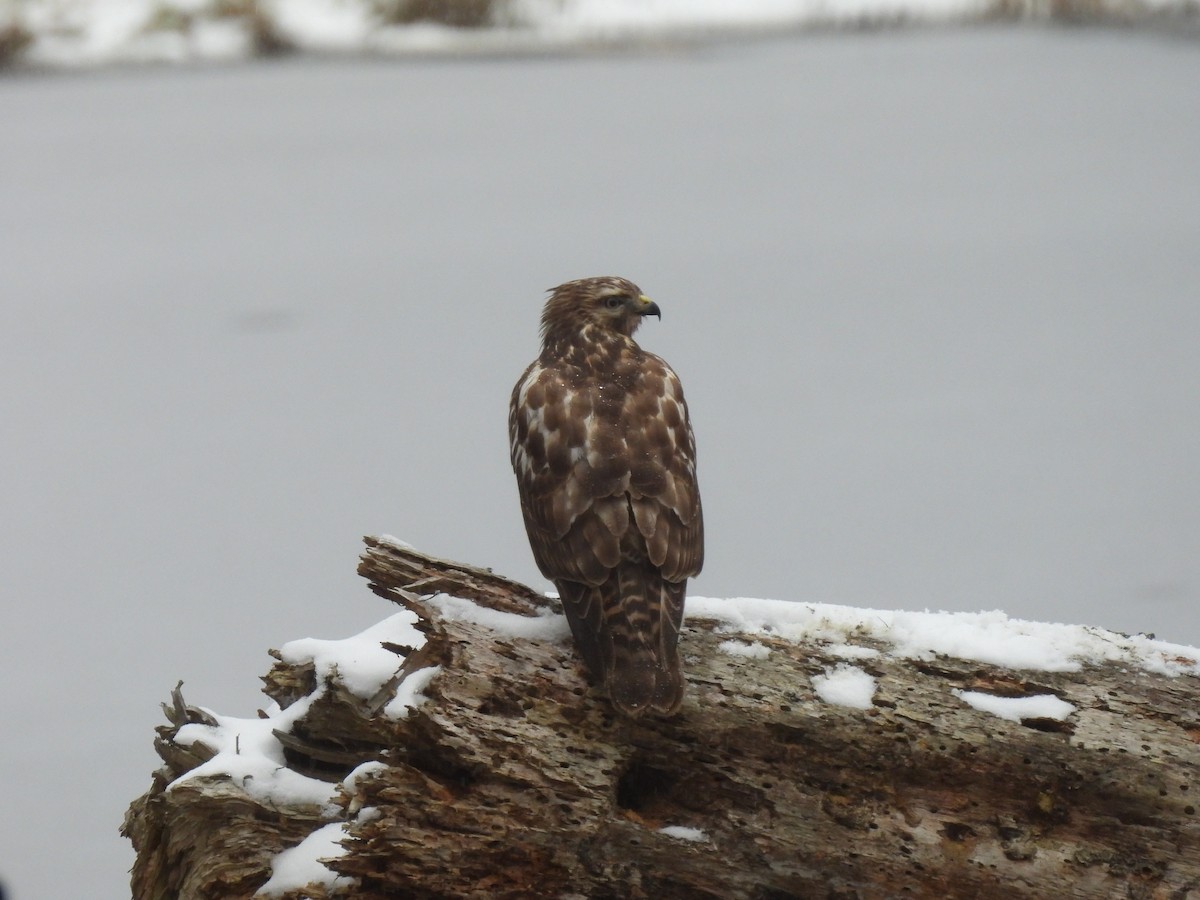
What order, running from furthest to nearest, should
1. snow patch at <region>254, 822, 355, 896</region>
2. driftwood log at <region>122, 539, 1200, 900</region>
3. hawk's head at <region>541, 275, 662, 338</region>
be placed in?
hawk's head at <region>541, 275, 662, 338</region> < snow patch at <region>254, 822, 355, 896</region> < driftwood log at <region>122, 539, 1200, 900</region>

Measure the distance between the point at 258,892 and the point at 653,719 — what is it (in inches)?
44.1

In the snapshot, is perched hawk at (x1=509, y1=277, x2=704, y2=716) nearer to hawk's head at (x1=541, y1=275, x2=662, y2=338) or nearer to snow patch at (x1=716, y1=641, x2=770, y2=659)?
hawk's head at (x1=541, y1=275, x2=662, y2=338)

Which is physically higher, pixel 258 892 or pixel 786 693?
pixel 786 693

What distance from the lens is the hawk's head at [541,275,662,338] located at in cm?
452

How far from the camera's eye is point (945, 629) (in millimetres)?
3801

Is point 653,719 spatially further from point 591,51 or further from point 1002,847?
point 591,51

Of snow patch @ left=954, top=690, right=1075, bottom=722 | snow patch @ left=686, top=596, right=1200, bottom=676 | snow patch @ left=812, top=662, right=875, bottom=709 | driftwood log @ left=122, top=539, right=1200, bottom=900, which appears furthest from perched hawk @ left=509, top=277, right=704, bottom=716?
snow patch @ left=954, top=690, right=1075, bottom=722

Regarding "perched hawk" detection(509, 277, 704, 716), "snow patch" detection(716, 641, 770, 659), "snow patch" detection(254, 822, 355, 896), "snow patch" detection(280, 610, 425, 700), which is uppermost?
"perched hawk" detection(509, 277, 704, 716)

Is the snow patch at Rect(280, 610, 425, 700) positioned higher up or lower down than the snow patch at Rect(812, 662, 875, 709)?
lower down

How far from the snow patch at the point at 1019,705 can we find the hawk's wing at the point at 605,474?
801mm

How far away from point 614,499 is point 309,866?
49.1 inches

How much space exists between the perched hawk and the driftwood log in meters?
0.15

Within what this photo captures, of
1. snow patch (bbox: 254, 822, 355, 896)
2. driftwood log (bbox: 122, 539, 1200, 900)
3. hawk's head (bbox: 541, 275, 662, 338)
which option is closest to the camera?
driftwood log (bbox: 122, 539, 1200, 900)

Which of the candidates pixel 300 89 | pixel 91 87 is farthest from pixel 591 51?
pixel 91 87
